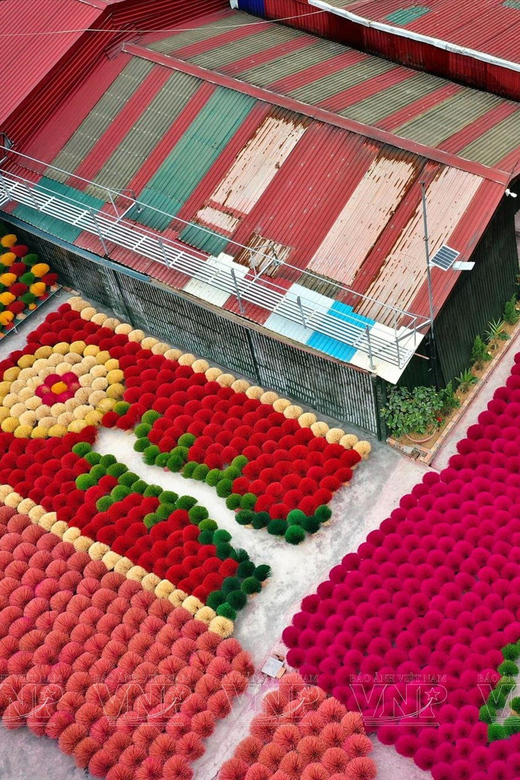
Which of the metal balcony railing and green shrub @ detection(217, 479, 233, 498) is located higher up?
the metal balcony railing

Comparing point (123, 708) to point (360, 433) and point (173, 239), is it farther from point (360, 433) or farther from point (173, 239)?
point (173, 239)

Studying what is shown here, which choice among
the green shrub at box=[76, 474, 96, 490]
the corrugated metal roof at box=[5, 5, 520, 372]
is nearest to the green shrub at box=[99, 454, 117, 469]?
the green shrub at box=[76, 474, 96, 490]

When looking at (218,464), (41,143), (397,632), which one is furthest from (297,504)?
(41,143)

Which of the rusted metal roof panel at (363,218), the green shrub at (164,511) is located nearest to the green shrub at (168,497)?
the green shrub at (164,511)

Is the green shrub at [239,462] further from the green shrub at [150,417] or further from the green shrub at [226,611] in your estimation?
the green shrub at [226,611]

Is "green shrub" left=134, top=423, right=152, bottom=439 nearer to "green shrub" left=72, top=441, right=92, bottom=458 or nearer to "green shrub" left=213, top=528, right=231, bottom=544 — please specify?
"green shrub" left=72, top=441, right=92, bottom=458

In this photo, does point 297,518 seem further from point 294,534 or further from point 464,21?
point 464,21
